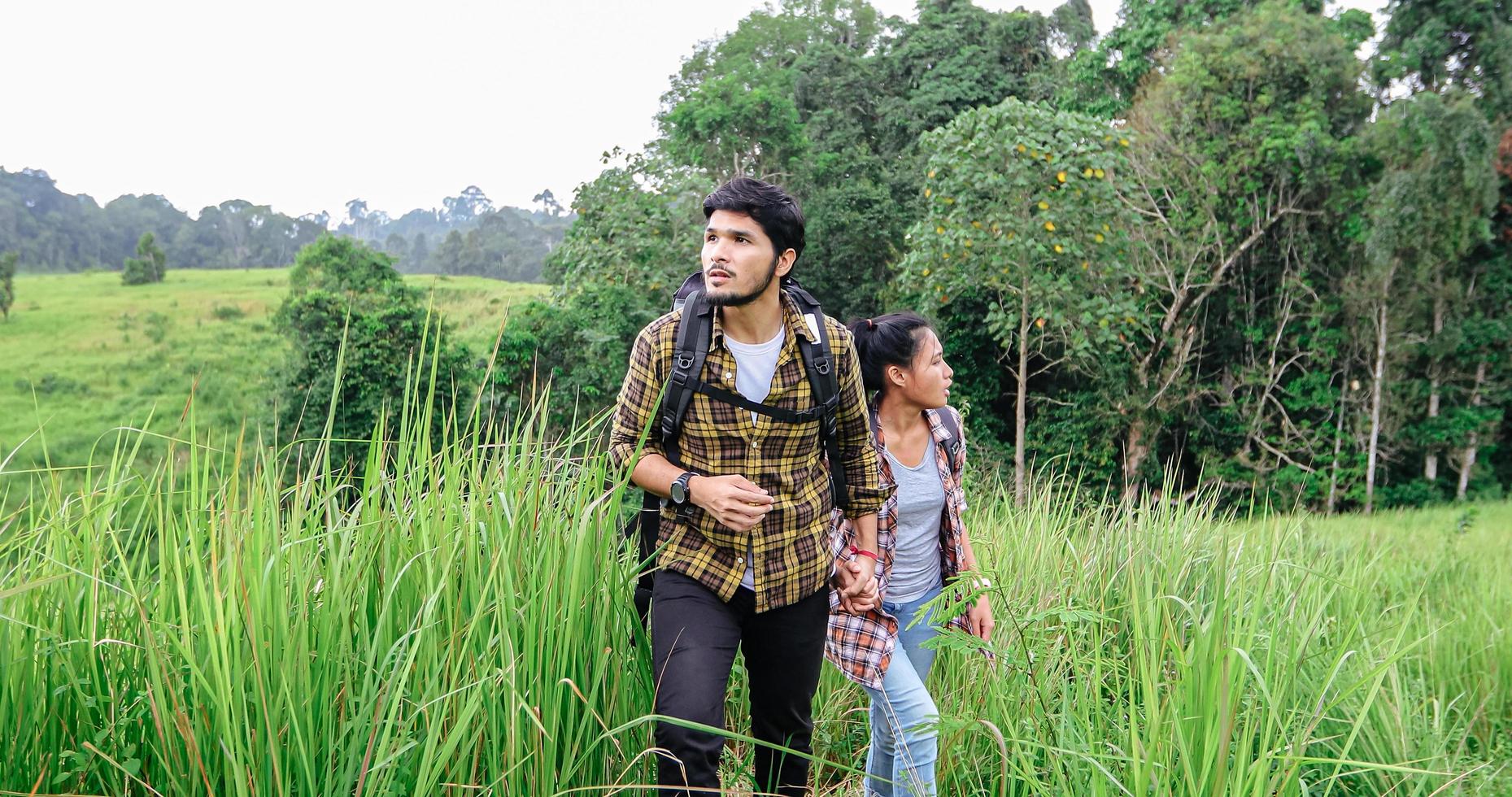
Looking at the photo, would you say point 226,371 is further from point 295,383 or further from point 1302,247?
point 1302,247

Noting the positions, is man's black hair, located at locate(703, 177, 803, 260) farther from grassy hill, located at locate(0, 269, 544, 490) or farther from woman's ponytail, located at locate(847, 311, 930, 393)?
grassy hill, located at locate(0, 269, 544, 490)

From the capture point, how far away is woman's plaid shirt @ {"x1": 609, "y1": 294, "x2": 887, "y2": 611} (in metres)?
2.12

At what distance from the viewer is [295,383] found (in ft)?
51.2

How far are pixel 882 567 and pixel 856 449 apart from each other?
1.21 feet

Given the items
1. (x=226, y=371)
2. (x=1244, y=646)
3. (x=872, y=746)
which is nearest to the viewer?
(x=1244, y=646)

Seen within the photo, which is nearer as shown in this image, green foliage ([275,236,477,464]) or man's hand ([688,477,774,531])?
man's hand ([688,477,774,531])

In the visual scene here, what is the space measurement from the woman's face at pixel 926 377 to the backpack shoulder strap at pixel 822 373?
317 millimetres

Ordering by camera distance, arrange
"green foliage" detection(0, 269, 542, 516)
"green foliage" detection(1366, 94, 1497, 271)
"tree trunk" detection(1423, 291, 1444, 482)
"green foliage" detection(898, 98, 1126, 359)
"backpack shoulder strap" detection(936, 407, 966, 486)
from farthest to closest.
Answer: "green foliage" detection(0, 269, 542, 516) < "tree trunk" detection(1423, 291, 1444, 482) < "green foliage" detection(1366, 94, 1497, 271) < "green foliage" detection(898, 98, 1126, 359) < "backpack shoulder strap" detection(936, 407, 966, 486)

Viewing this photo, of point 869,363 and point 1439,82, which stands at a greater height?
point 1439,82

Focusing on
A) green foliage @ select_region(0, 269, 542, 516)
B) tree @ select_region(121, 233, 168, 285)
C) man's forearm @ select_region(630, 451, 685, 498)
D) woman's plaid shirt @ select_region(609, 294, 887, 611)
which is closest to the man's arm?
woman's plaid shirt @ select_region(609, 294, 887, 611)

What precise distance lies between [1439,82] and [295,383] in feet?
60.4

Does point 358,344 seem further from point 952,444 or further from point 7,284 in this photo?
point 7,284

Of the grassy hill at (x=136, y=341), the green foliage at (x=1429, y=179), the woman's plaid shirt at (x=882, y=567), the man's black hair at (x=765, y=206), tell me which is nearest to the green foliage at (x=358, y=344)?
the woman's plaid shirt at (x=882, y=567)

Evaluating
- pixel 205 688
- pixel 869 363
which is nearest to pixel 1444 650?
pixel 869 363
